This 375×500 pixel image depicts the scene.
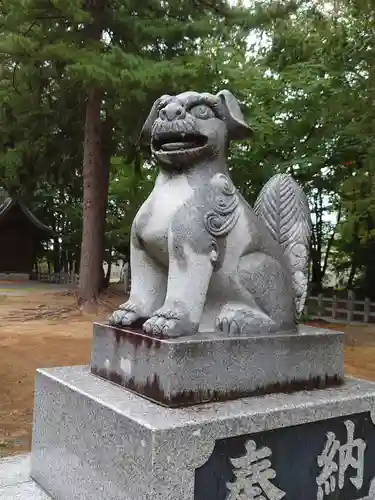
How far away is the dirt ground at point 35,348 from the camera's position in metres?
4.54

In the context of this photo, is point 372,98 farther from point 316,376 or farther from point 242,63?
point 316,376

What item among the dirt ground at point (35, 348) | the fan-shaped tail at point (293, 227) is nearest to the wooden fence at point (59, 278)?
the dirt ground at point (35, 348)

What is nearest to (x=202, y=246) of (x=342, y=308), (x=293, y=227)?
(x=293, y=227)

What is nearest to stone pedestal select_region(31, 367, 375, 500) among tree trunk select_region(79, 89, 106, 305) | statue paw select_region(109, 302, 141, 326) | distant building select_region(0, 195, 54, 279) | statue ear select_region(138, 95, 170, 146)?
statue paw select_region(109, 302, 141, 326)

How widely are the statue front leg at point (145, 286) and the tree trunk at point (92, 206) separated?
8707 mm

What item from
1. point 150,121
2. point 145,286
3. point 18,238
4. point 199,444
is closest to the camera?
point 199,444

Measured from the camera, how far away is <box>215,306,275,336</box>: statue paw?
238 cm

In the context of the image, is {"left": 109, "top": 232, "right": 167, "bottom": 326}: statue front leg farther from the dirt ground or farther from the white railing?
the white railing

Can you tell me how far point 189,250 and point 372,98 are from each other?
5.85 meters

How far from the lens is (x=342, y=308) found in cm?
1246

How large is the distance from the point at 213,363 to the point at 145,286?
0.56 meters

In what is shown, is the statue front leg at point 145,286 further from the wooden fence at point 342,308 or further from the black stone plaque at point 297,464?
the wooden fence at point 342,308

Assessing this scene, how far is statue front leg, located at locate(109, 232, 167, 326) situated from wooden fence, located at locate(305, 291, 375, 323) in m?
9.56

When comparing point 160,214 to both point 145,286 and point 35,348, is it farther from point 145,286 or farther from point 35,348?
point 35,348
